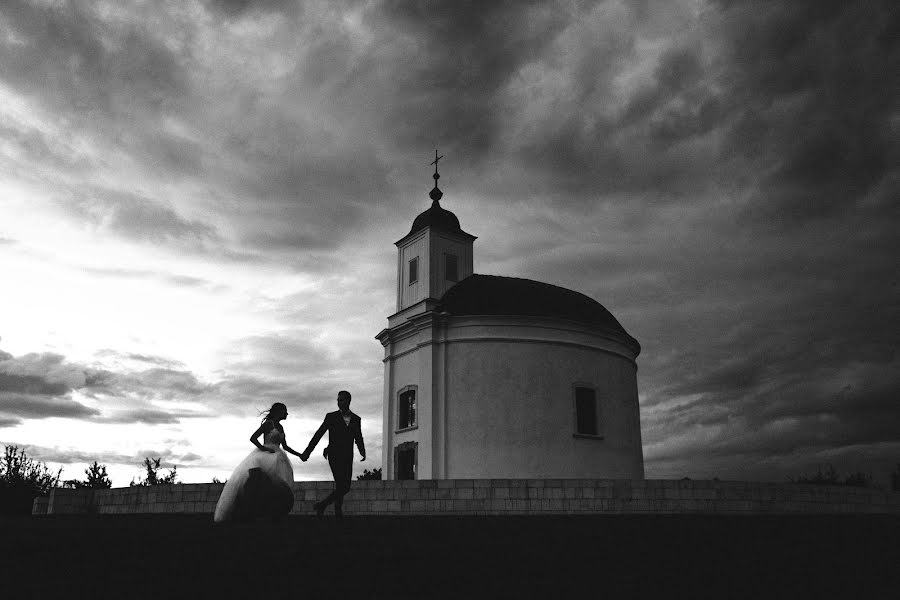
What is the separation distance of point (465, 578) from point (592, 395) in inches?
950

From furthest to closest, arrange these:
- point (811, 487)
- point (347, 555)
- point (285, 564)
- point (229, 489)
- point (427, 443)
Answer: point (427, 443), point (811, 487), point (229, 489), point (347, 555), point (285, 564)

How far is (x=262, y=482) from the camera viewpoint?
11531 millimetres

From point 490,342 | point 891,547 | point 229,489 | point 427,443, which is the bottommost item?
point 891,547

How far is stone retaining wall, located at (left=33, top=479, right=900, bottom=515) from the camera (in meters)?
17.8

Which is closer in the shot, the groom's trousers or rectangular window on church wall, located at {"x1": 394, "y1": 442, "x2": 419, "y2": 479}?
the groom's trousers

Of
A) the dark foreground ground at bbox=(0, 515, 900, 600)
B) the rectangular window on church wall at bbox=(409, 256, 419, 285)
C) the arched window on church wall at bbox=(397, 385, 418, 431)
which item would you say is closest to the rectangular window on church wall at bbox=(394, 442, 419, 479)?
the arched window on church wall at bbox=(397, 385, 418, 431)

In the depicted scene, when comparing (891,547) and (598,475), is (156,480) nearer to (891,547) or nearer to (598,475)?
(598,475)

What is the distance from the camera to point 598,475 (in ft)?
95.7

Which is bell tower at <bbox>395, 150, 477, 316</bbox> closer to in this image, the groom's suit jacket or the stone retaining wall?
the stone retaining wall

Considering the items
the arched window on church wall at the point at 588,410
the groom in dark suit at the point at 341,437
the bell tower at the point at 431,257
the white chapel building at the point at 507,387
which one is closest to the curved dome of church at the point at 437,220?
the bell tower at the point at 431,257

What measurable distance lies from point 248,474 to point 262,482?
0.85ft

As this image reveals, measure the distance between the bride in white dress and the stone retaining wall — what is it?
641 cm

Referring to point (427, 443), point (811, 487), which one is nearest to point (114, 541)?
point (811, 487)

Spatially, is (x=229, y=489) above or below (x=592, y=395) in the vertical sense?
below
